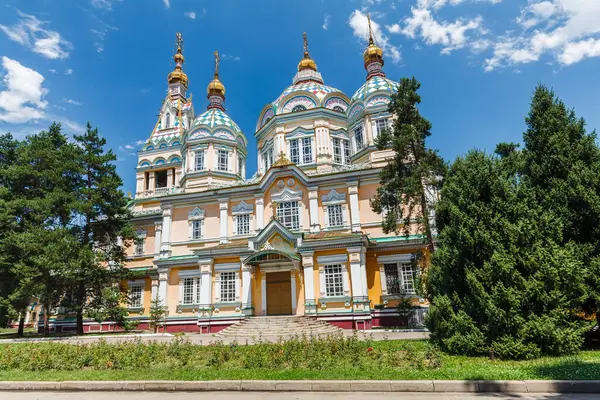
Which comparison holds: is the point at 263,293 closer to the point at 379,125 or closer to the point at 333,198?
the point at 333,198

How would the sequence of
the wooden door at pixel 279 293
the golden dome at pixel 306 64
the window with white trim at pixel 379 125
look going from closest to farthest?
the wooden door at pixel 279 293 → the window with white trim at pixel 379 125 → the golden dome at pixel 306 64

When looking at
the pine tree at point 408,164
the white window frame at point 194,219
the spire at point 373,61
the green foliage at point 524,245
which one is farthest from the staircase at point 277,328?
the spire at point 373,61

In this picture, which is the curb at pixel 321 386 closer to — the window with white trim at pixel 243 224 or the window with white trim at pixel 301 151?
the window with white trim at pixel 243 224

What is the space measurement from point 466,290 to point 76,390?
971 centimetres

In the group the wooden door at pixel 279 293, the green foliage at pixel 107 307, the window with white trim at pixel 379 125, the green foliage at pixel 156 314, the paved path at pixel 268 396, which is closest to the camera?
the paved path at pixel 268 396

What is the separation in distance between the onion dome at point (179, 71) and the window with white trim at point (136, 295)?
90.6ft

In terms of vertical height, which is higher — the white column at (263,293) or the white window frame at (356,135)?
the white window frame at (356,135)

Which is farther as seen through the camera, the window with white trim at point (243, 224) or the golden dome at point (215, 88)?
the golden dome at point (215, 88)

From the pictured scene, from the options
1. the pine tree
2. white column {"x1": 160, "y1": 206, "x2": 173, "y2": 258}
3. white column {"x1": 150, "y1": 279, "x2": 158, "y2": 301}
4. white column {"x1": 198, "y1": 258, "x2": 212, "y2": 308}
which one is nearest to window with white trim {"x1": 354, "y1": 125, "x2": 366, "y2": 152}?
the pine tree

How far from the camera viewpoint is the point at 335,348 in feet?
31.9

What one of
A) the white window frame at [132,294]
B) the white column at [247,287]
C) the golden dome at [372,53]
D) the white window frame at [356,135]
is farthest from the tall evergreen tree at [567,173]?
the white window frame at [132,294]

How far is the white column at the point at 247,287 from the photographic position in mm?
20891

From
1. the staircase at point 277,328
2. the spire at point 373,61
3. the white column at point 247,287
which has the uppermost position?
the spire at point 373,61

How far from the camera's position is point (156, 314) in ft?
72.4
